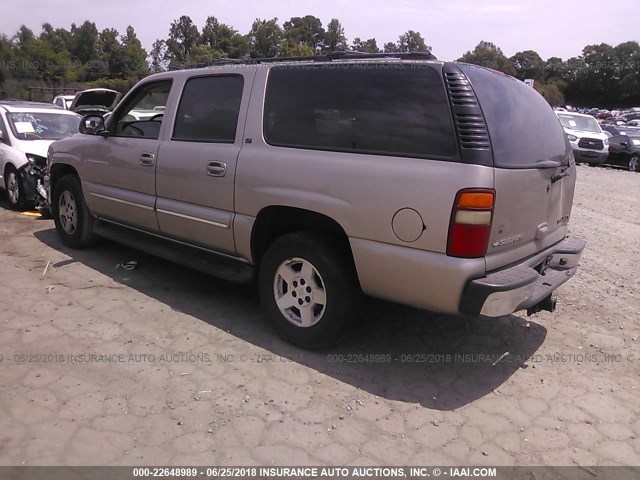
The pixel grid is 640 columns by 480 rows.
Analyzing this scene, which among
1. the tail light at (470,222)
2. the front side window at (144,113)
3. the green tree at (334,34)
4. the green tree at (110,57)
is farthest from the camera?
the green tree at (334,34)

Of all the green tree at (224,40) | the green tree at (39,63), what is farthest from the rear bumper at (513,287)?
the green tree at (224,40)

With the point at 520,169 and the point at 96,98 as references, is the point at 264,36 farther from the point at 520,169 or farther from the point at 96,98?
the point at 520,169

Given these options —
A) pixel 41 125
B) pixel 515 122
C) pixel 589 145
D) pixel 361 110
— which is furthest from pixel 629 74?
pixel 361 110

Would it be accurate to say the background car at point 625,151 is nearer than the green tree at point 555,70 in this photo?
Yes

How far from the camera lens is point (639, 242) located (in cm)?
705

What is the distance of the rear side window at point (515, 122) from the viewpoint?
314cm

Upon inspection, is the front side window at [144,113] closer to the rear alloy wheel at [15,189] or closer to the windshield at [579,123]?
the rear alloy wheel at [15,189]

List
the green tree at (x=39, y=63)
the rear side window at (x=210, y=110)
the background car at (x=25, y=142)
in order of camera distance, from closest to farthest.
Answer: the rear side window at (x=210, y=110), the background car at (x=25, y=142), the green tree at (x=39, y=63)

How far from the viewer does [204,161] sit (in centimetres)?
422

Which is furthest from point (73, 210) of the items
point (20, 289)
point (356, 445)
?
point (356, 445)

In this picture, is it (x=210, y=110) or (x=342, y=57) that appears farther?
(x=210, y=110)

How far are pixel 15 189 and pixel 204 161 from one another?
5.10 meters

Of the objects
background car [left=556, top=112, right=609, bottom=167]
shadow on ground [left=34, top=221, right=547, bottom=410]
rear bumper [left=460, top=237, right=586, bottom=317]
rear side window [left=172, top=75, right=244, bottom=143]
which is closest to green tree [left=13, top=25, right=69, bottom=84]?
background car [left=556, top=112, right=609, bottom=167]

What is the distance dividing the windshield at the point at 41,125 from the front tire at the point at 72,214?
2791 mm
